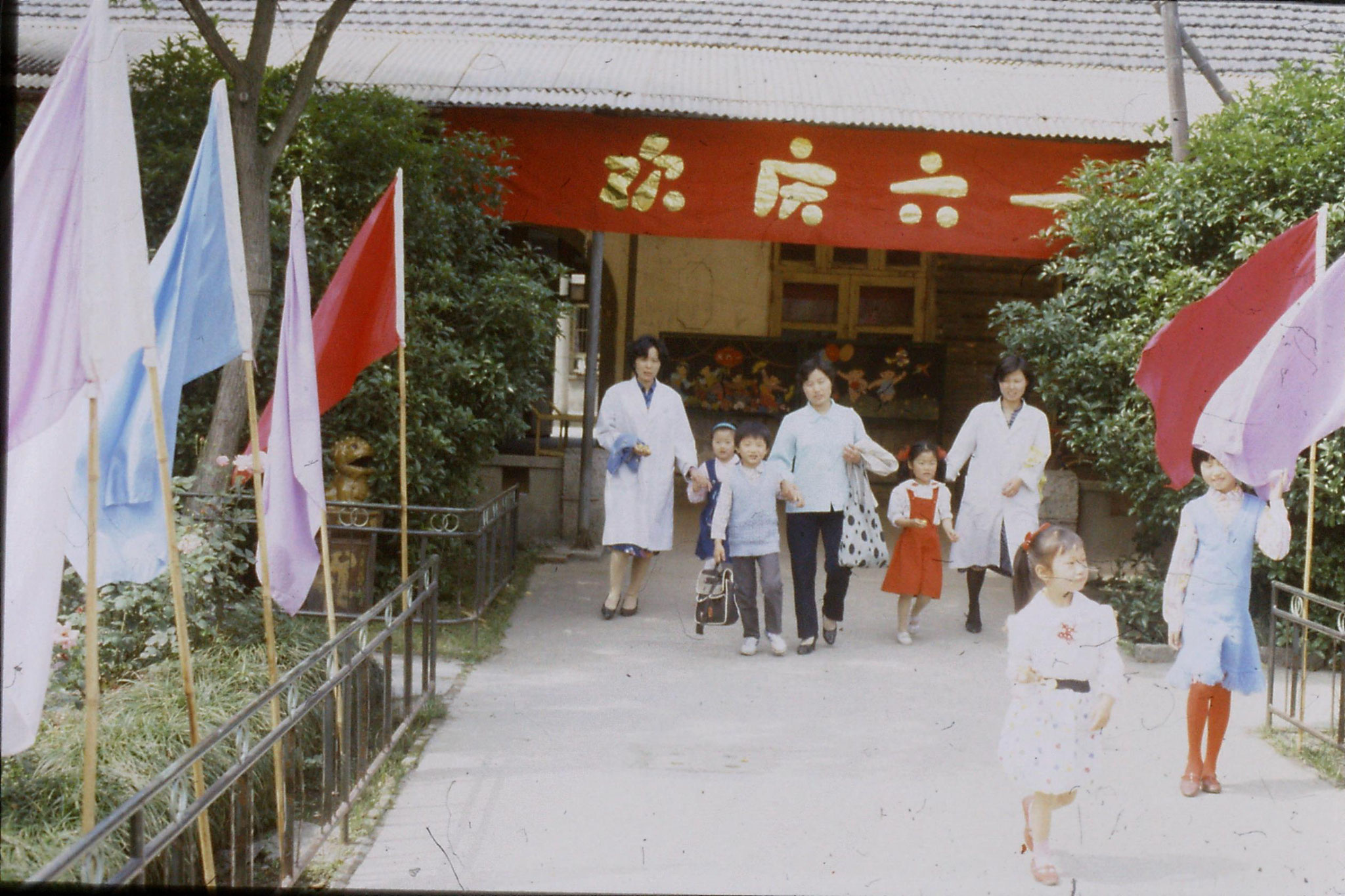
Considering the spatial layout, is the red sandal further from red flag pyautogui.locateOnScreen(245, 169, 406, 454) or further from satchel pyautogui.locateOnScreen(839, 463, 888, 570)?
red flag pyautogui.locateOnScreen(245, 169, 406, 454)

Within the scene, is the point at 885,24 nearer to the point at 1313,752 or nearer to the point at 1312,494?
the point at 1312,494

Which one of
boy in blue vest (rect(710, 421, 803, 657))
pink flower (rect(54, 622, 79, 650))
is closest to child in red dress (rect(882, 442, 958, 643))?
boy in blue vest (rect(710, 421, 803, 657))

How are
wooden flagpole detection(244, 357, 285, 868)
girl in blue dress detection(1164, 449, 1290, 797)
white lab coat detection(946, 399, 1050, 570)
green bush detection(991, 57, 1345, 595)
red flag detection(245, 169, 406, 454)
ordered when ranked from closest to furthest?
1. wooden flagpole detection(244, 357, 285, 868)
2. girl in blue dress detection(1164, 449, 1290, 797)
3. red flag detection(245, 169, 406, 454)
4. green bush detection(991, 57, 1345, 595)
5. white lab coat detection(946, 399, 1050, 570)

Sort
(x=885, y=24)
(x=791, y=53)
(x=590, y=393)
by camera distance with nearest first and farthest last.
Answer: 1. (x=590, y=393)
2. (x=791, y=53)
3. (x=885, y=24)

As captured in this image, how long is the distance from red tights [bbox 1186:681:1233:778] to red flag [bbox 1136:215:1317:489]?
0.94 m

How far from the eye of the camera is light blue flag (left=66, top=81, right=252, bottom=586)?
416 centimetres

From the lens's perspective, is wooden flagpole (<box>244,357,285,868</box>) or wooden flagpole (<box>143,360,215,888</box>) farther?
wooden flagpole (<box>244,357,285,868</box>)

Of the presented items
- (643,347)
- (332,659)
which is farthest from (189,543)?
(643,347)

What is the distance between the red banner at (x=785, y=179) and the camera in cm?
922

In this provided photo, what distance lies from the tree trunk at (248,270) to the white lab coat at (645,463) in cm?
222

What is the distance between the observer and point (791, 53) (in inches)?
444

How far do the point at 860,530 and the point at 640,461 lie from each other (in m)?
1.51

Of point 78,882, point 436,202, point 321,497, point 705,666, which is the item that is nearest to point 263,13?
point 436,202

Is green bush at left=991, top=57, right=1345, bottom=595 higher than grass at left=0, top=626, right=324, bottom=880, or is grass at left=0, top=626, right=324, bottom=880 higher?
green bush at left=991, top=57, right=1345, bottom=595
